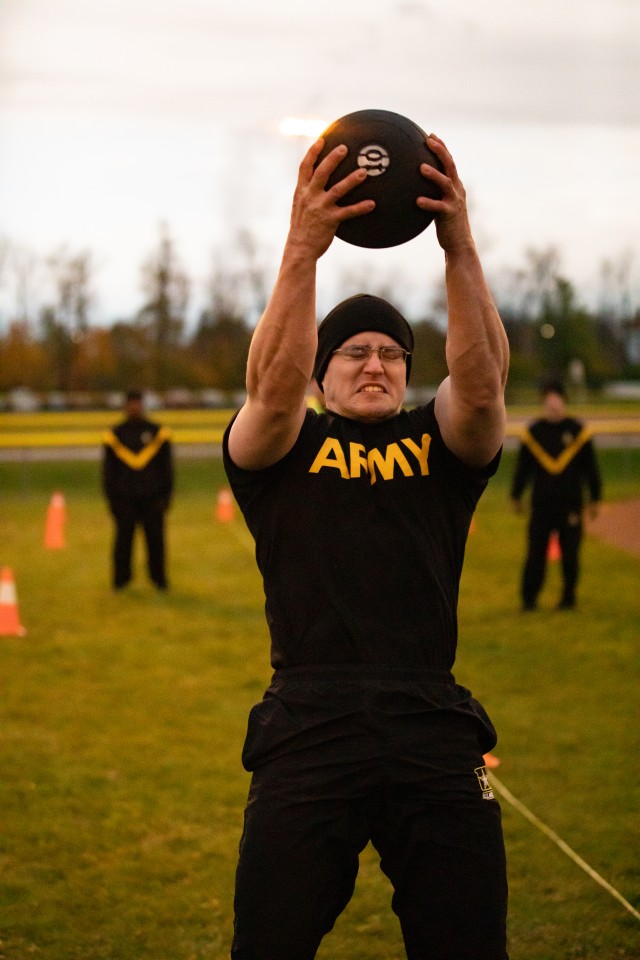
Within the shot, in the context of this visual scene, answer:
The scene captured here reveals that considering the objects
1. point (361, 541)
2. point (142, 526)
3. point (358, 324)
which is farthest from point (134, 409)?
point (361, 541)

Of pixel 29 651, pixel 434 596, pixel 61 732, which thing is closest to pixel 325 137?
pixel 434 596

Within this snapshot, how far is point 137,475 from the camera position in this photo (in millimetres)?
13141

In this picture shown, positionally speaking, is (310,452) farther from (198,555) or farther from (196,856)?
(198,555)

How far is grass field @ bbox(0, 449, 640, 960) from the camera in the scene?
5.09 meters

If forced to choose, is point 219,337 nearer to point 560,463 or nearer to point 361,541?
point 560,463

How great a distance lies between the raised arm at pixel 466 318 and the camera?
119 inches

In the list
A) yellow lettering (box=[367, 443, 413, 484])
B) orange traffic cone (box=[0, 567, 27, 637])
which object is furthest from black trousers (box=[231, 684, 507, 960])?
orange traffic cone (box=[0, 567, 27, 637])

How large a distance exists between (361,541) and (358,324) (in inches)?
27.0

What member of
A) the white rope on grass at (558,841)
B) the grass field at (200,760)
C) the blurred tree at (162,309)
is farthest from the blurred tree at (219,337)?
the white rope on grass at (558,841)

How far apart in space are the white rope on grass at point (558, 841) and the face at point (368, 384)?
3038 millimetres

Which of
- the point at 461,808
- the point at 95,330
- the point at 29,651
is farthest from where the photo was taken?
the point at 95,330

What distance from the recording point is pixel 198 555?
1673cm

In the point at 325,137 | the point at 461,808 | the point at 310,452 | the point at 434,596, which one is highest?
the point at 325,137

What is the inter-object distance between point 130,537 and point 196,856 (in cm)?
778
